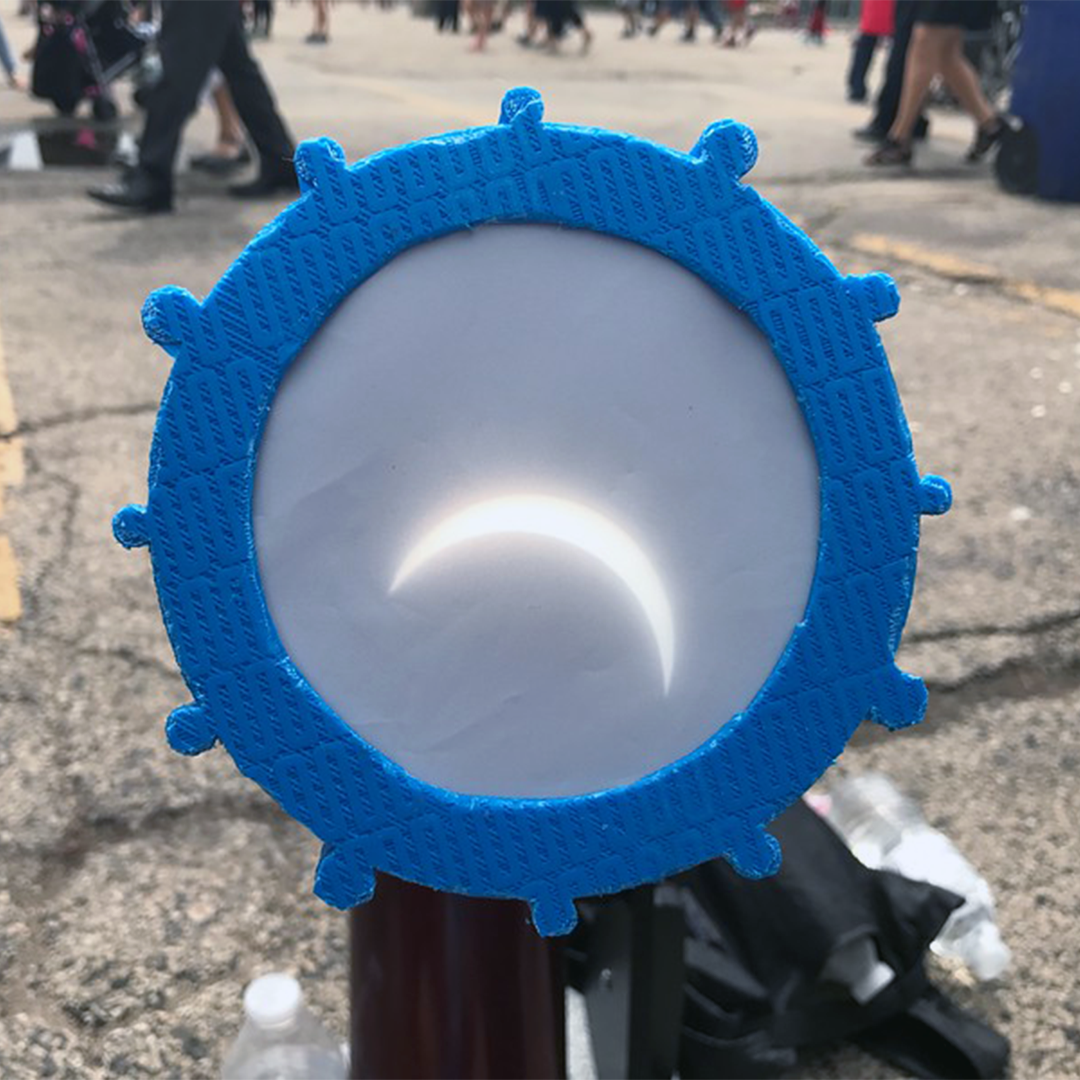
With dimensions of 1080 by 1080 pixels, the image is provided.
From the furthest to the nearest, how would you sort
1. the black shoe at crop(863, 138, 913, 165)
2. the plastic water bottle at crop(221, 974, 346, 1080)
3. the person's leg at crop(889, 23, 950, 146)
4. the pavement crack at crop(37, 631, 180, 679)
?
the black shoe at crop(863, 138, 913, 165), the person's leg at crop(889, 23, 950, 146), the pavement crack at crop(37, 631, 180, 679), the plastic water bottle at crop(221, 974, 346, 1080)

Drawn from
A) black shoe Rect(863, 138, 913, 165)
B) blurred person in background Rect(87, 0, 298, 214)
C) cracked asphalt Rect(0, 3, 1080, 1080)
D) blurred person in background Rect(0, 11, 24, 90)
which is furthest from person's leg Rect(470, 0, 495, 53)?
cracked asphalt Rect(0, 3, 1080, 1080)

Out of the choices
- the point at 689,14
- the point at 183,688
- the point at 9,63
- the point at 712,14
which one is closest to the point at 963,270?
the point at 183,688

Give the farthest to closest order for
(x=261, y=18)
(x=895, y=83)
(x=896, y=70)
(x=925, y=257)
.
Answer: (x=261, y=18), (x=895, y=83), (x=896, y=70), (x=925, y=257)

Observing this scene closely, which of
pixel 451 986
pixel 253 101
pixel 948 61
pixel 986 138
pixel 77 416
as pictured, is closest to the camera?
pixel 451 986

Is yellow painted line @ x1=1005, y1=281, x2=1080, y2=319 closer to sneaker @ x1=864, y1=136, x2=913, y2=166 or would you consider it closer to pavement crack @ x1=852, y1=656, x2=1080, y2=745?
pavement crack @ x1=852, y1=656, x2=1080, y2=745

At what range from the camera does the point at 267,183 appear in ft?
17.6

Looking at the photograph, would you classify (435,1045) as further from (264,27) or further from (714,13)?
(714,13)

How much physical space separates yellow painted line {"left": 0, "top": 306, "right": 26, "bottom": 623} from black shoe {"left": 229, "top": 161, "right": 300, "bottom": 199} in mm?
2028

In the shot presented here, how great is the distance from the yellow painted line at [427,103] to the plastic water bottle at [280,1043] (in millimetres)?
6425

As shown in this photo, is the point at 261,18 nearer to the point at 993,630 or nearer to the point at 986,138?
the point at 986,138

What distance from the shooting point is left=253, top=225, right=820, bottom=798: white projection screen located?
0.90 m

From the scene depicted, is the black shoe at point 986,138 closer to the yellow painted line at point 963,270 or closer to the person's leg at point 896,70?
the person's leg at point 896,70

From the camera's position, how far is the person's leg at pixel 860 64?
9.16m

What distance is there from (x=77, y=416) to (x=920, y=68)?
4.43 metres
